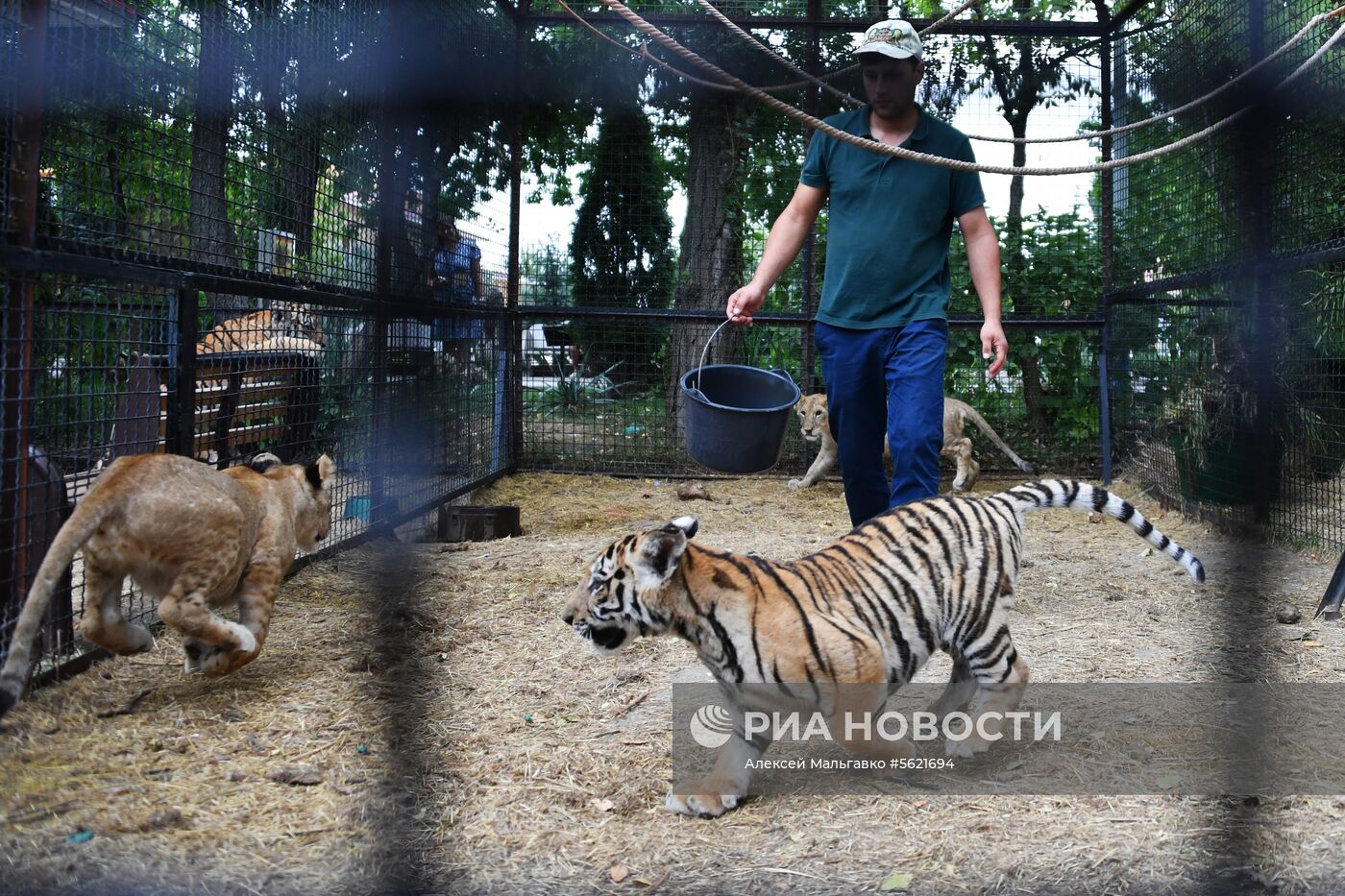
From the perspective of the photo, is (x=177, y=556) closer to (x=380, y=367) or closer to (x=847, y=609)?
(x=847, y=609)

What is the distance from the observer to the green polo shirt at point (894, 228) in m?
3.96

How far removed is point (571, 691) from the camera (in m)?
3.65

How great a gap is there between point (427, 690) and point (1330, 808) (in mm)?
2584

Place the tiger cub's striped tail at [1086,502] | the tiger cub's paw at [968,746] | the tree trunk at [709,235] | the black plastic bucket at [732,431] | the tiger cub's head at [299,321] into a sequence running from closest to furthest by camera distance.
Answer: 1. the tiger cub's paw at [968,746]
2. the tiger cub's striped tail at [1086,502]
3. the black plastic bucket at [732,431]
4. the tiger cub's head at [299,321]
5. the tree trunk at [709,235]

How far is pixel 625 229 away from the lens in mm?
8820

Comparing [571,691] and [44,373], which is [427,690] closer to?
[571,691]

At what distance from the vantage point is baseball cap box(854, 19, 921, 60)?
3.78 meters

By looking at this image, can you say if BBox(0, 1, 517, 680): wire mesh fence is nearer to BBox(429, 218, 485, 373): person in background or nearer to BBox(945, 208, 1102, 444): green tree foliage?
BBox(429, 218, 485, 373): person in background

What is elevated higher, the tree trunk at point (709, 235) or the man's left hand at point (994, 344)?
the tree trunk at point (709, 235)

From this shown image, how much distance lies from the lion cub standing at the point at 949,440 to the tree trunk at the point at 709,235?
35.1 inches

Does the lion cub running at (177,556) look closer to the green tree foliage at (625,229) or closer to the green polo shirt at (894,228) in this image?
the green polo shirt at (894,228)

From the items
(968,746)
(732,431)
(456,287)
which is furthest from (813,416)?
(968,746)

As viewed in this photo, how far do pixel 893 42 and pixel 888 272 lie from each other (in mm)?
805

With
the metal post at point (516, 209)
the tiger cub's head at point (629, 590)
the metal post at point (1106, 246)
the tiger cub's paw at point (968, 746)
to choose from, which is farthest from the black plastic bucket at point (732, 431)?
the metal post at point (1106, 246)
